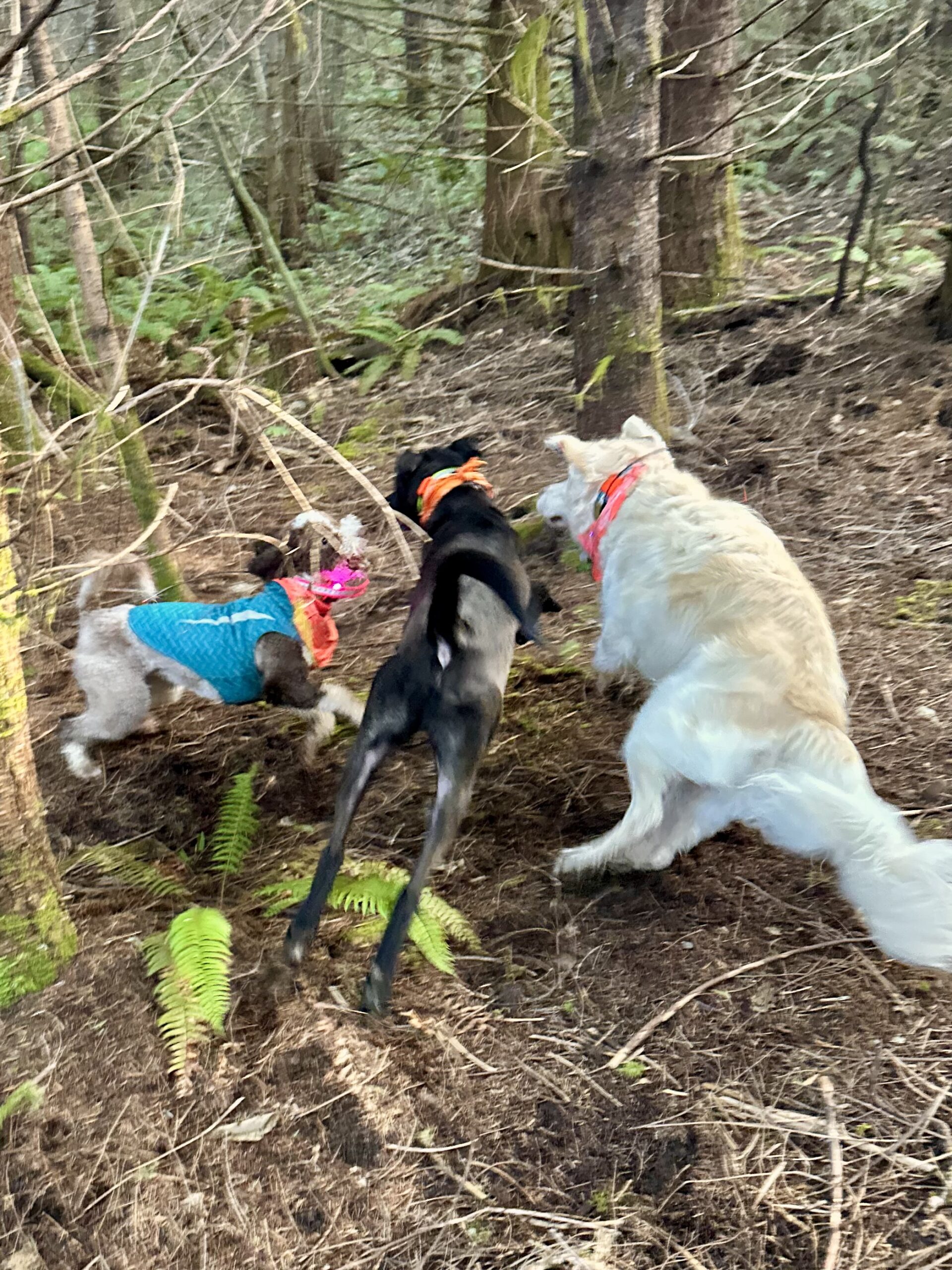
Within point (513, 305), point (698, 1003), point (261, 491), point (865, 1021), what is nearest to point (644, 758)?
point (698, 1003)

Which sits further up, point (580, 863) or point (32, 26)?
point (32, 26)

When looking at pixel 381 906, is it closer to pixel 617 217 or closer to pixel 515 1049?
pixel 515 1049

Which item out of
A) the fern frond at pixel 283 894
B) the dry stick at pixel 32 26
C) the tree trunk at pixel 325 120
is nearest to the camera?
the dry stick at pixel 32 26

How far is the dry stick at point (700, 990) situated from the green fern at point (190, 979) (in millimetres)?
1293

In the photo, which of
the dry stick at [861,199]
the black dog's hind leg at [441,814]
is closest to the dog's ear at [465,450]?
the black dog's hind leg at [441,814]

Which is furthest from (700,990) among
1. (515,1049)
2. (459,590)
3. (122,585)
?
(122,585)

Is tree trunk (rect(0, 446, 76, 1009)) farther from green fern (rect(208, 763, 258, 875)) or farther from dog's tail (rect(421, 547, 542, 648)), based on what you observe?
dog's tail (rect(421, 547, 542, 648))

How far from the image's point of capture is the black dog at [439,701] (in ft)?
10.8

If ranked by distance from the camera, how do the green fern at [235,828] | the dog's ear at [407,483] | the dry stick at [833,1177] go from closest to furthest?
1. the dry stick at [833,1177]
2. the green fern at [235,828]
3. the dog's ear at [407,483]

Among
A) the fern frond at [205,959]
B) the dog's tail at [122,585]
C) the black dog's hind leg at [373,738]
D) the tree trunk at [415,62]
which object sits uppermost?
the tree trunk at [415,62]

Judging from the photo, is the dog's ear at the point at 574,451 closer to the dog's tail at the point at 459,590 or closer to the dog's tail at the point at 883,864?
the dog's tail at the point at 459,590

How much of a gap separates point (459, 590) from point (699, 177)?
21.2 feet

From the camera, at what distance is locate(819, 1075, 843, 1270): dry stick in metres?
2.52

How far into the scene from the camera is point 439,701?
11.8 feet
